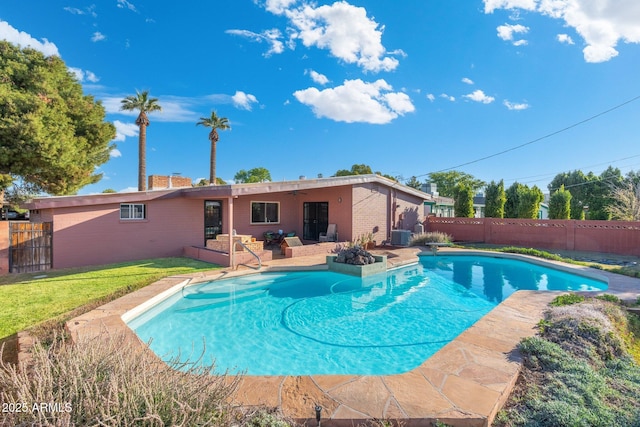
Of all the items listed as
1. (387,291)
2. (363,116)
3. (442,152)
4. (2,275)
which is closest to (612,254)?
(387,291)

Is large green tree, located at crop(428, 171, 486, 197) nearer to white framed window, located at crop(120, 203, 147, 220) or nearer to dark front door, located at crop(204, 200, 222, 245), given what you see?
dark front door, located at crop(204, 200, 222, 245)

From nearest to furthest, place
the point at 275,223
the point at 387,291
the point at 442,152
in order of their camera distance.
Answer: the point at 387,291 < the point at 275,223 < the point at 442,152

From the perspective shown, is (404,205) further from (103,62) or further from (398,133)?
(103,62)

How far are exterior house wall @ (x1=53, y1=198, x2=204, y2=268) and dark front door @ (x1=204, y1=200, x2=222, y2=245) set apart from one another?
334mm

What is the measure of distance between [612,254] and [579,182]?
910 inches

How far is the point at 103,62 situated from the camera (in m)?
15.7

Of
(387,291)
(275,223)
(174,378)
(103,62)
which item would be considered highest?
(103,62)

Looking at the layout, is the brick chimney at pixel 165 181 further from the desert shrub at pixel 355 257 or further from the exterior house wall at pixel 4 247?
the desert shrub at pixel 355 257

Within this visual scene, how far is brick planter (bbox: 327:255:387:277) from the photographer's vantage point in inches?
425

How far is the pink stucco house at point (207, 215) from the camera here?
36.4 feet

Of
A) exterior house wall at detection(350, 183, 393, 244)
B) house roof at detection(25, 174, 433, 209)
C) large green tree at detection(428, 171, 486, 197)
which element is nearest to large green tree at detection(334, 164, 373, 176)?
large green tree at detection(428, 171, 486, 197)

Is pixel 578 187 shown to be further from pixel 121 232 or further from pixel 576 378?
pixel 121 232

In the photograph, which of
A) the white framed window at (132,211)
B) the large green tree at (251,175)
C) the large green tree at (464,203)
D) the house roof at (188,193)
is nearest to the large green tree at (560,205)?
the large green tree at (464,203)

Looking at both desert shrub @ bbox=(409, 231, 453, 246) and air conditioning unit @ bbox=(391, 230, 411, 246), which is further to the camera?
→ desert shrub @ bbox=(409, 231, 453, 246)
